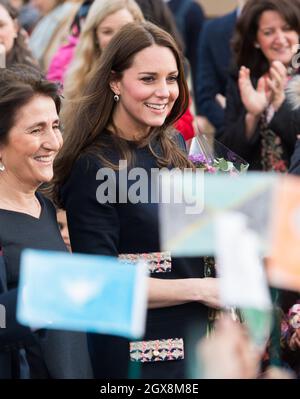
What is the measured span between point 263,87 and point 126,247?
1832 mm

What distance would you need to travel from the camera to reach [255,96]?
496 centimetres

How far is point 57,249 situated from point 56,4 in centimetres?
377

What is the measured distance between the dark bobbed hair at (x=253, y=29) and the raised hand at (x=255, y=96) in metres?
0.16

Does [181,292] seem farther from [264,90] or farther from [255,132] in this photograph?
[264,90]

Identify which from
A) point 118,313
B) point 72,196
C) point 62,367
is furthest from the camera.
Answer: point 72,196

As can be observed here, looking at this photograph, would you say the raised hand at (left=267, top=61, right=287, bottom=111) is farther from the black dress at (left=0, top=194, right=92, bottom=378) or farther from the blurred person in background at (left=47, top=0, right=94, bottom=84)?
the black dress at (left=0, top=194, right=92, bottom=378)

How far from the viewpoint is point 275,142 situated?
4.86m

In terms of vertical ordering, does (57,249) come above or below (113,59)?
below

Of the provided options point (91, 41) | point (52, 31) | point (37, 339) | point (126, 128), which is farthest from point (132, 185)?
point (52, 31)

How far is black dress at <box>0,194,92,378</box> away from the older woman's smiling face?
0.45ft

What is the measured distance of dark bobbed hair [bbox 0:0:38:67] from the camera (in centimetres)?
499

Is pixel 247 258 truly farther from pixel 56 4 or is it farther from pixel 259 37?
pixel 56 4

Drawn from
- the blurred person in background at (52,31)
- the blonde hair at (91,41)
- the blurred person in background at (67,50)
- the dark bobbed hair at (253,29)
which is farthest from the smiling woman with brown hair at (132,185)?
the blurred person in background at (52,31)
